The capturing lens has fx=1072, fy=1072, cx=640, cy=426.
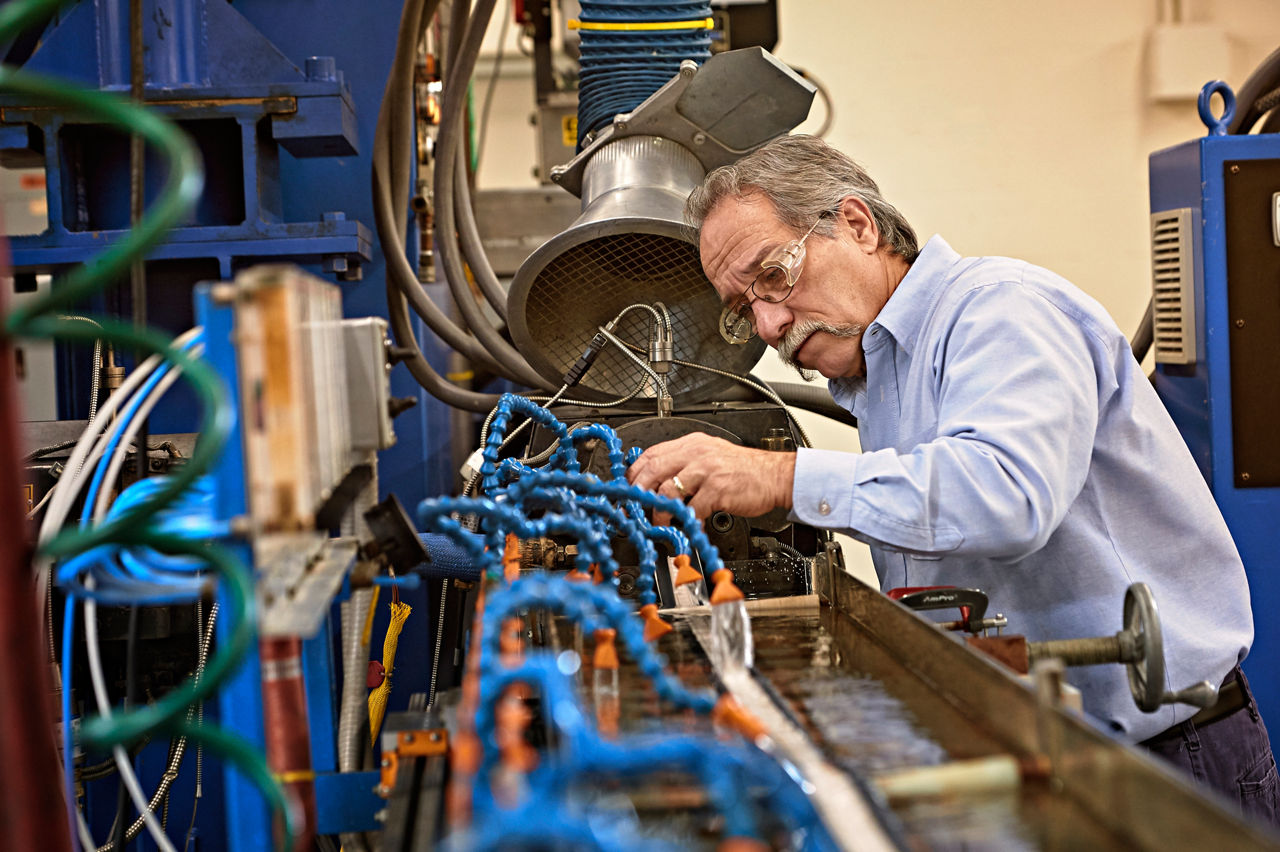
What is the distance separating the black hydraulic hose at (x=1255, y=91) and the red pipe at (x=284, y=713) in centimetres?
243

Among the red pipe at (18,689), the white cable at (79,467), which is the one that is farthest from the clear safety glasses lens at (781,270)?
the red pipe at (18,689)

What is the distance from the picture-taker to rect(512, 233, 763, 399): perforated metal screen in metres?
1.74

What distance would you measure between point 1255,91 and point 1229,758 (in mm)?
1799

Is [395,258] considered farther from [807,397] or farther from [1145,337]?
[1145,337]

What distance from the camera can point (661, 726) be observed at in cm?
74

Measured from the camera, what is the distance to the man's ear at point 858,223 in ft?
4.84

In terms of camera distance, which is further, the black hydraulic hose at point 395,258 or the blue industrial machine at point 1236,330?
the blue industrial machine at point 1236,330

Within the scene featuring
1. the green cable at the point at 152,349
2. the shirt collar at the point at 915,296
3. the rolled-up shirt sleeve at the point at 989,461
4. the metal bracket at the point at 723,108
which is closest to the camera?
the green cable at the point at 152,349

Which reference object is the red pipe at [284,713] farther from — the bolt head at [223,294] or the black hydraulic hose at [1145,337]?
the black hydraulic hose at [1145,337]

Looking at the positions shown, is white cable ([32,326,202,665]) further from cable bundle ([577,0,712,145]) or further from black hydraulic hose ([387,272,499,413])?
cable bundle ([577,0,712,145])

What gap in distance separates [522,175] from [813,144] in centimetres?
314

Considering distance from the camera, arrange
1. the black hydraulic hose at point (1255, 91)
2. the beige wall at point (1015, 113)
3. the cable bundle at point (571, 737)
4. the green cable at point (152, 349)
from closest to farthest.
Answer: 1. the cable bundle at point (571, 737)
2. the green cable at point (152, 349)
3. the black hydraulic hose at point (1255, 91)
4. the beige wall at point (1015, 113)

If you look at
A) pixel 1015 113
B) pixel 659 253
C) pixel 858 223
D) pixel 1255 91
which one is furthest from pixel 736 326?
pixel 1015 113

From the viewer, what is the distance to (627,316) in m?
1.79
